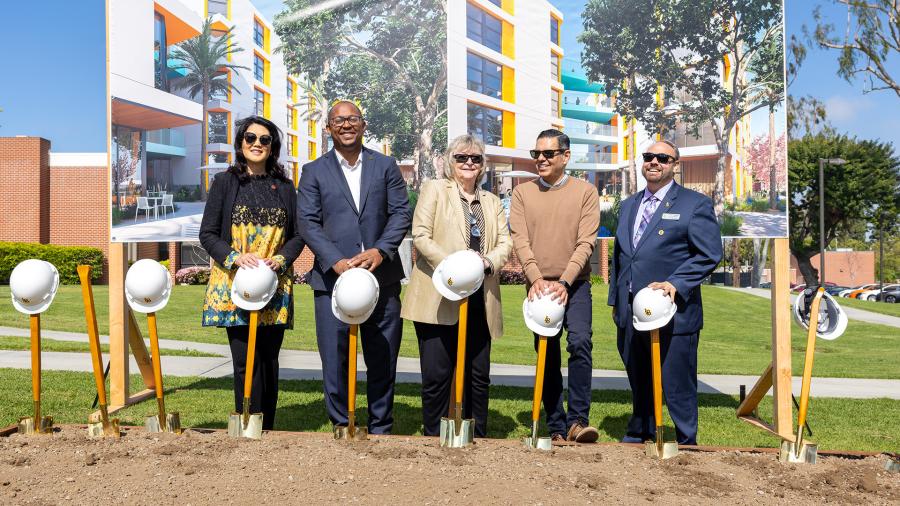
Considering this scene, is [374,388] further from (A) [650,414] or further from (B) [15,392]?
(B) [15,392]

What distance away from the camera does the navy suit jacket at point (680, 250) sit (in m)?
3.93

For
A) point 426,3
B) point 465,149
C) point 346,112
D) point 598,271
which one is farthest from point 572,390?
point 598,271

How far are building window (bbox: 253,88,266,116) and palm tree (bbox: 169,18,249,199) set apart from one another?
158 millimetres

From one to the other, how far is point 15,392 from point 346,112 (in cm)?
415

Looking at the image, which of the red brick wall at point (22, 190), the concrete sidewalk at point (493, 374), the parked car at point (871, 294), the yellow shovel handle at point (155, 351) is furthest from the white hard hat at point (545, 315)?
the parked car at point (871, 294)

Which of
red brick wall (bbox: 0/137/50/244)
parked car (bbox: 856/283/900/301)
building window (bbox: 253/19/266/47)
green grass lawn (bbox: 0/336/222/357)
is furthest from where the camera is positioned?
parked car (bbox: 856/283/900/301)

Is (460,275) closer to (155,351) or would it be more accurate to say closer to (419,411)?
(155,351)

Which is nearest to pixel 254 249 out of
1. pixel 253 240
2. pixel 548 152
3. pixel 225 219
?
pixel 253 240

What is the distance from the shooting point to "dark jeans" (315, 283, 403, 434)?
13.3 ft

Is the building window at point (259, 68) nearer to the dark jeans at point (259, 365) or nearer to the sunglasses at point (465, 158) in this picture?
the sunglasses at point (465, 158)

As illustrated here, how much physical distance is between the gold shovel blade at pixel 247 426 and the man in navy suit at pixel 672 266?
2.05 meters

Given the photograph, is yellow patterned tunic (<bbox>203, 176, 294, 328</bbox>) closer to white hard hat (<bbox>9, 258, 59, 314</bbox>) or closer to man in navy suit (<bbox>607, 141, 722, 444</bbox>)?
white hard hat (<bbox>9, 258, 59, 314</bbox>)

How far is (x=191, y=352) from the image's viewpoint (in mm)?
9312

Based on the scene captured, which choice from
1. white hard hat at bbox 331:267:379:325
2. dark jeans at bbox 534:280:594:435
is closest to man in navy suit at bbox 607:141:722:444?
dark jeans at bbox 534:280:594:435
